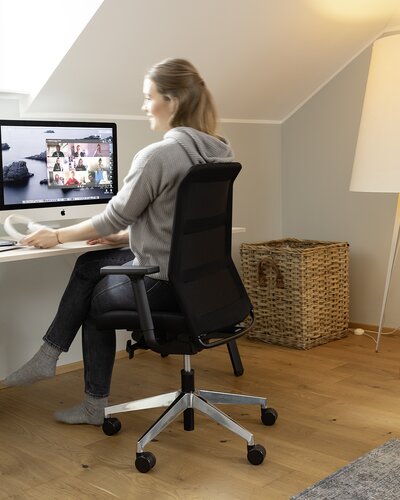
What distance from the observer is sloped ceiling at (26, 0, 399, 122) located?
320 cm

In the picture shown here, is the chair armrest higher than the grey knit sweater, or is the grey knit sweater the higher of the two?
the grey knit sweater

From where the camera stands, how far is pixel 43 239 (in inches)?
109

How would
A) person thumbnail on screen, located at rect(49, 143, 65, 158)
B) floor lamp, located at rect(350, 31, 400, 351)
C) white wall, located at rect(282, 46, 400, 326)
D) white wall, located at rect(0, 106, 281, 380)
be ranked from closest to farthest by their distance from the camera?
person thumbnail on screen, located at rect(49, 143, 65, 158)
white wall, located at rect(0, 106, 281, 380)
floor lamp, located at rect(350, 31, 400, 351)
white wall, located at rect(282, 46, 400, 326)

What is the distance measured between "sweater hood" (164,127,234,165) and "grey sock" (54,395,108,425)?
0.97 meters

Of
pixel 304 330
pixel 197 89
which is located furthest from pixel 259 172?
pixel 197 89

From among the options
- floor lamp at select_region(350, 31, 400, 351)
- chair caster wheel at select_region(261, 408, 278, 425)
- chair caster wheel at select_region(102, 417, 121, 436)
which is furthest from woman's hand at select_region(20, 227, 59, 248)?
floor lamp at select_region(350, 31, 400, 351)

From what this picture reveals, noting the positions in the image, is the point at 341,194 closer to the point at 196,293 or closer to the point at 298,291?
the point at 298,291

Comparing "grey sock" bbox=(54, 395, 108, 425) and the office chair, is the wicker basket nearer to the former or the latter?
the office chair

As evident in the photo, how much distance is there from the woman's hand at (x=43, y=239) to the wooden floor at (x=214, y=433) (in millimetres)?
676

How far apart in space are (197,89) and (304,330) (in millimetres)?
1627

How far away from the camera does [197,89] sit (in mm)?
2631

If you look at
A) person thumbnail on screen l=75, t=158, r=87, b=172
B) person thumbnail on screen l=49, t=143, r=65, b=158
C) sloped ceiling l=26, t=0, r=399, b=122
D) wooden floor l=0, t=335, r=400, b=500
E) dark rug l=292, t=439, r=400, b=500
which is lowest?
wooden floor l=0, t=335, r=400, b=500

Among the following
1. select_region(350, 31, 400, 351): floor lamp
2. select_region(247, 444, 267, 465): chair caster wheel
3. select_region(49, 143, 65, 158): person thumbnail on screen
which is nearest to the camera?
select_region(247, 444, 267, 465): chair caster wheel

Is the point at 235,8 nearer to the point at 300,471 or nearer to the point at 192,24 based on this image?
the point at 192,24
